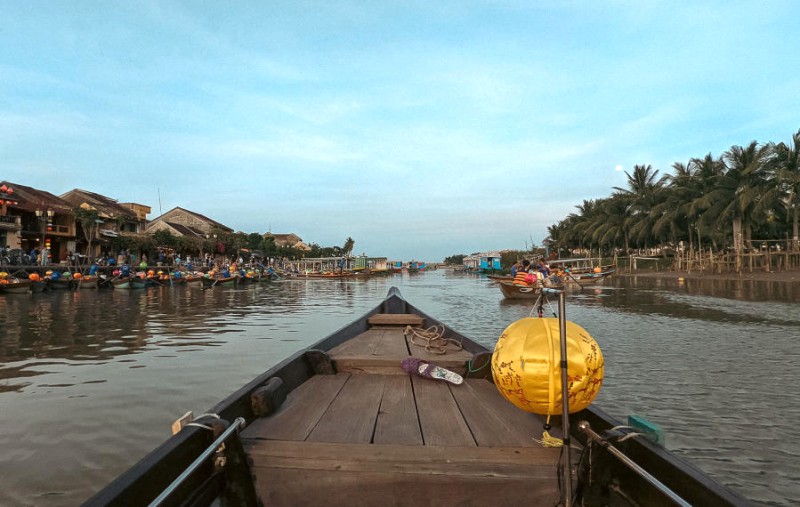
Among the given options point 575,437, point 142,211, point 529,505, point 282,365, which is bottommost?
point 529,505

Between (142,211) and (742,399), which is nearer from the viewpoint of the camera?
(742,399)

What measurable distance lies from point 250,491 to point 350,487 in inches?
20.3

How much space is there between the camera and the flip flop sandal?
3592mm

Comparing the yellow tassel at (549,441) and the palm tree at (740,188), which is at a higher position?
the palm tree at (740,188)

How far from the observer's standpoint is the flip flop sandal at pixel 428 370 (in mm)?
3592

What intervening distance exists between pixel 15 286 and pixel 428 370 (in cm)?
2998

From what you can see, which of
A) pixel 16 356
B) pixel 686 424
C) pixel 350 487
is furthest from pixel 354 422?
pixel 16 356

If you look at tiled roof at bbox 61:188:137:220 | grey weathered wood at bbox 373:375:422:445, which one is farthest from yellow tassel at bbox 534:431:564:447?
tiled roof at bbox 61:188:137:220

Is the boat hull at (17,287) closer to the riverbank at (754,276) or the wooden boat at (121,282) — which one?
the wooden boat at (121,282)

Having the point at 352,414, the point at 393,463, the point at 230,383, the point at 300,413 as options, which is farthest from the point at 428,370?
the point at 230,383

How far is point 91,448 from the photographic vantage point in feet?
14.5

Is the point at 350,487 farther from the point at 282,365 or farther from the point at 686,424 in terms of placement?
the point at 686,424

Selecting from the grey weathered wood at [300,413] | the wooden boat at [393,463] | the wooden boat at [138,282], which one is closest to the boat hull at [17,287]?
the wooden boat at [138,282]

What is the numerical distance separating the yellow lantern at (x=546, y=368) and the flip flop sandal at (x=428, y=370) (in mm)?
1403
